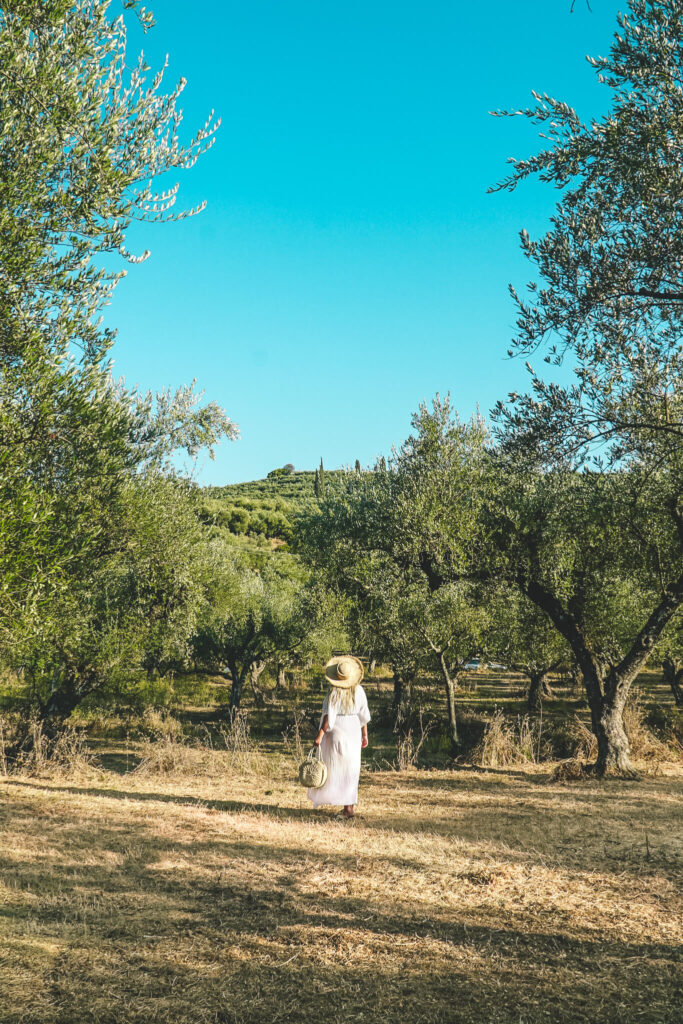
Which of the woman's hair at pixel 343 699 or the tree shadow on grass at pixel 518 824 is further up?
the woman's hair at pixel 343 699

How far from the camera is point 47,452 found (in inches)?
319

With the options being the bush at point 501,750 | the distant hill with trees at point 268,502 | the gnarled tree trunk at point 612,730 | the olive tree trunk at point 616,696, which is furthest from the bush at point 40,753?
the gnarled tree trunk at point 612,730

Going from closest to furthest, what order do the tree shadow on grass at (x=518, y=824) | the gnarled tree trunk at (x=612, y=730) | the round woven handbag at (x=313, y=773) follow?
the tree shadow on grass at (x=518, y=824)
the round woven handbag at (x=313, y=773)
the gnarled tree trunk at (x=612, y=730)

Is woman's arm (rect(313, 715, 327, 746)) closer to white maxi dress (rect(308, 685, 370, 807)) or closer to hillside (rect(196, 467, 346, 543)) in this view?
white maxi dress (rect(308, 685, 370, 807))

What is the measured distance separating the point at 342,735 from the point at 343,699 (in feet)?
1.78

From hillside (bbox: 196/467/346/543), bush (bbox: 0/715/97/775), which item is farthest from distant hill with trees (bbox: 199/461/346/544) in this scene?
bush (bbox: 0/715/97/775)

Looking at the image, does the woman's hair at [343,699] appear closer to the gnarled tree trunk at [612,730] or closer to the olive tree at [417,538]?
the olive tree at [417,538]

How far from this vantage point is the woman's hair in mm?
10141

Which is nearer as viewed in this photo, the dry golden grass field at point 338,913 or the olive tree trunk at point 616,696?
the dry golden grass field at point 338,913

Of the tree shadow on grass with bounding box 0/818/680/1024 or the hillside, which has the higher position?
the hillside

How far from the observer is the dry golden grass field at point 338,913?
4.35 meters

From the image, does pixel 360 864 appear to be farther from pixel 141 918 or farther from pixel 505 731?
pixel 505 731

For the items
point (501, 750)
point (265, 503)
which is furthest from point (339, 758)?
point (265, 503)

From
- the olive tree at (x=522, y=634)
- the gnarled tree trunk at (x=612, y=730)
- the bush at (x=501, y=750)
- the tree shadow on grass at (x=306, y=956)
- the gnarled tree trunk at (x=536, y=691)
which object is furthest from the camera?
the gnarled tree trunk at (x=536, y=691)
